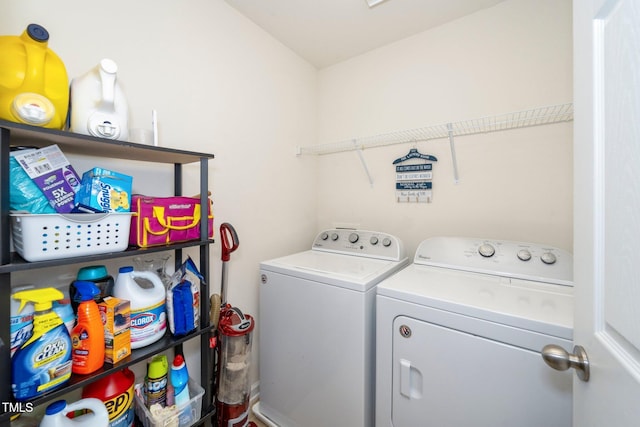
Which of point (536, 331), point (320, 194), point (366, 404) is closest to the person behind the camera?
point (536, 331)

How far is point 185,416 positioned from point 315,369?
64 cm

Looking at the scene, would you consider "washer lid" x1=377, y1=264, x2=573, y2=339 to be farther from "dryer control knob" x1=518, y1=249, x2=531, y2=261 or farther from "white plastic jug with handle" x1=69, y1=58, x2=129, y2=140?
"white plastic jug with handle" x1=69, y1=58, x2=129, y2=140

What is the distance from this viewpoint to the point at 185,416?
1.17m

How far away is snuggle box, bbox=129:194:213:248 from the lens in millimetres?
1000

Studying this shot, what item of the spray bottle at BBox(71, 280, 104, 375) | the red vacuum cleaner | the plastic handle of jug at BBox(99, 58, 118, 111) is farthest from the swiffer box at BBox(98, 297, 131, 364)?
the plastic handle of jug at BBox(99, 58, 118, 111)

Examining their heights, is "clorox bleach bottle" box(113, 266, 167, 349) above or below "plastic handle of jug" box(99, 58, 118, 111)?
below

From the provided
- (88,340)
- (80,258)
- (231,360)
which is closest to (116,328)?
(88,340)

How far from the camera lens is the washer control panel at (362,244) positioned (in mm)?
1726

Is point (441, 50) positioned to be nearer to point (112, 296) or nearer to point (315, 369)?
point (315, 369)

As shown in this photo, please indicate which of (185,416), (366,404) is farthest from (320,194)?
(185,416)

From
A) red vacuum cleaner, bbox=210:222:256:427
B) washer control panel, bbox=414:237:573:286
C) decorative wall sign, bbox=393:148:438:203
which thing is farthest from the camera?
decorative wall sign, bbox=393:148:438:203

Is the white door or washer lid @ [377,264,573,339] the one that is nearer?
the white door

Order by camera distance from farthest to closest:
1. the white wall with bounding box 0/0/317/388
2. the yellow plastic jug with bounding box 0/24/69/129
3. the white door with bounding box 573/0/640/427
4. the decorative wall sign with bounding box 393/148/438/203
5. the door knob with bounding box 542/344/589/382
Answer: the decorative wall sign with bounding box 393/148/438/203 → the white wall with bounding box 0/0/317/388 → the yellow plastic jug with bounding box 0/24/69/129 → the door knob with bounding box 542/344/589/382 → the white door with bounding box 573/0/640/427
